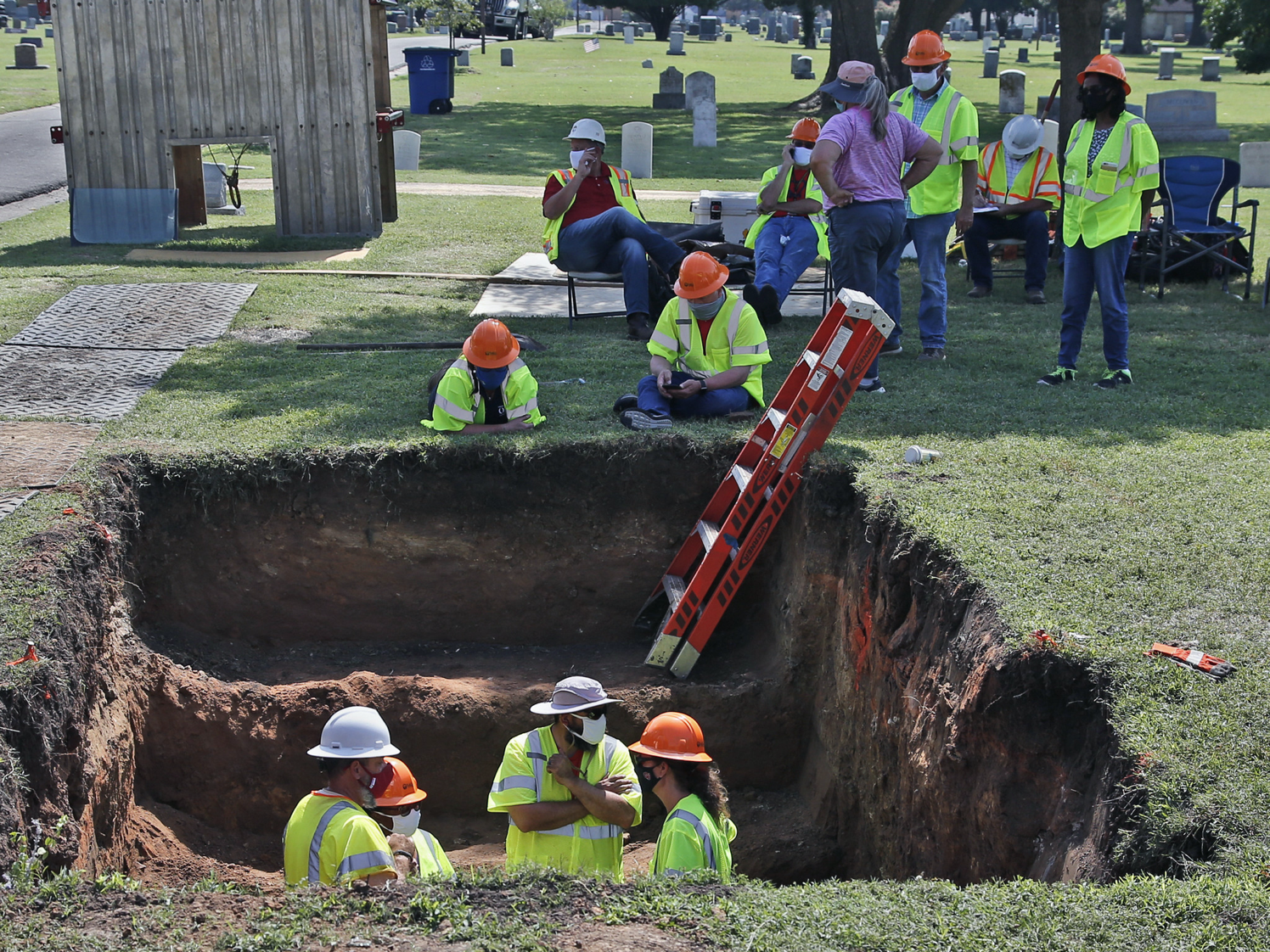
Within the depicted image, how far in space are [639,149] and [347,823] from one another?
16.7 metres

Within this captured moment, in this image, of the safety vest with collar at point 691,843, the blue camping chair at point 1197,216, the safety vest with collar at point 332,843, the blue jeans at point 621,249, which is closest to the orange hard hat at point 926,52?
the blue jeans at point 621,249

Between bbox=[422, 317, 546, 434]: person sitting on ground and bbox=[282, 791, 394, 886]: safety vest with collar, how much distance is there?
10.7 feet

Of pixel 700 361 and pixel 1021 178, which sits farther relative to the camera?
pixel 1021 178

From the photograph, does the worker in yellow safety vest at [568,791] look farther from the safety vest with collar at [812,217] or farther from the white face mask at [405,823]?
the safety vest with collar at [812,217]

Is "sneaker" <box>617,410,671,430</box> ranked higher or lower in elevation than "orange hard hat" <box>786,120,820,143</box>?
lower

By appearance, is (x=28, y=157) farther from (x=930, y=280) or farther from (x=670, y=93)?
(x=930, y=280)

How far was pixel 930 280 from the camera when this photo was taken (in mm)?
8789

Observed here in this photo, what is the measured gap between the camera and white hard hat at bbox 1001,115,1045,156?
11.6 meters

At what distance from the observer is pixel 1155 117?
2606cm

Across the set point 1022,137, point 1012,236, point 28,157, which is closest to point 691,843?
point 1012,236

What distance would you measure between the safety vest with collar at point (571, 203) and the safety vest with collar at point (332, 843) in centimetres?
606

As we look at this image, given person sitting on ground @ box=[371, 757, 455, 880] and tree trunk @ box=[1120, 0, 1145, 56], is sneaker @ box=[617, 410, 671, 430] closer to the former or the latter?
person sitting on ground @ box=[371, 757, 455, 880]

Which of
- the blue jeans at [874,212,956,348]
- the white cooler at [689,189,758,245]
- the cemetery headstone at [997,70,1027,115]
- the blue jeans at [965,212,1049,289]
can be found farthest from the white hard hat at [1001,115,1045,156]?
the cemetery headstone at [997,70,1027,115]

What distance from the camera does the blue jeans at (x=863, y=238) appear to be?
8.00 m
